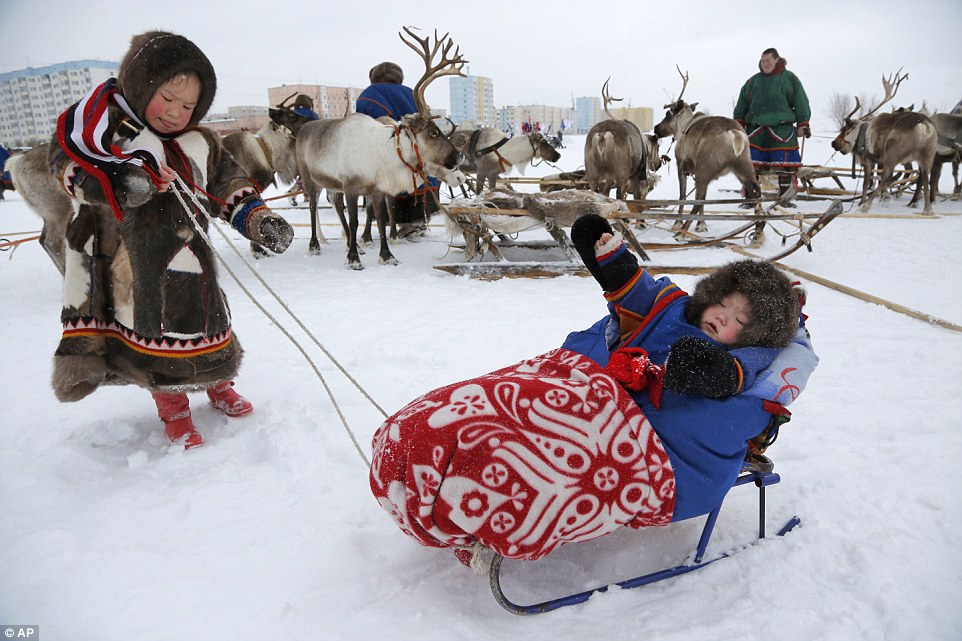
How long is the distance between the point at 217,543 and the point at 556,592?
40.9 inches

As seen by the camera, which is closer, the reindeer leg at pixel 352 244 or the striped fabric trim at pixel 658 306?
the striped fabric trim at pixel 658 306

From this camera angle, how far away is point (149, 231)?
1.99m

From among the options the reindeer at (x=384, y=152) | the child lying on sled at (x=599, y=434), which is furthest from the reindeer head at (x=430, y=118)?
the child lying on sled at (x=599, y=434)

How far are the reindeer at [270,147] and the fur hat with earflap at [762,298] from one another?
5575mm

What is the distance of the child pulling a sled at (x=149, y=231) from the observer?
1.82 meters

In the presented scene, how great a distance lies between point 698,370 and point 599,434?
28cm

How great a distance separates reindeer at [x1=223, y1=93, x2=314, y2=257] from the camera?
611cm

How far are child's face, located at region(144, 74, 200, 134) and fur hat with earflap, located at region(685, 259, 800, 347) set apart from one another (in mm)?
1921

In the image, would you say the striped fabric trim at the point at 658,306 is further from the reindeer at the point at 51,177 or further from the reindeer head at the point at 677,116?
the reindeer head at the point at 677,116

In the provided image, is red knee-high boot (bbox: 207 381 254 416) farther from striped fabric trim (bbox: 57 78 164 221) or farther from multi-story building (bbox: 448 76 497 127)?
multi-story building (bbox: 448 76 497 127)

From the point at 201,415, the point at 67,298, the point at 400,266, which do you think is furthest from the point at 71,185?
the point at 400,266

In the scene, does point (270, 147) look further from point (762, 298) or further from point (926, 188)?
point (926, 188)

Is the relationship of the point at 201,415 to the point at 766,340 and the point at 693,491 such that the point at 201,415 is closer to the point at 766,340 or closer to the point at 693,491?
the point at 693,491

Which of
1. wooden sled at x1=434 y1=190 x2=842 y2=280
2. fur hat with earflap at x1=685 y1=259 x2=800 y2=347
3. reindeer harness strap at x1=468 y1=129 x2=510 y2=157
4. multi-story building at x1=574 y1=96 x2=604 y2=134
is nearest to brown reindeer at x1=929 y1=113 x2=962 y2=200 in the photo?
wooden sled at x1=434 y1=190 x2=842 y2=280
